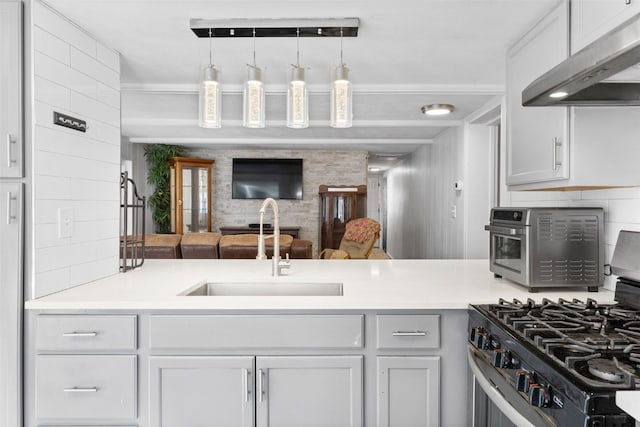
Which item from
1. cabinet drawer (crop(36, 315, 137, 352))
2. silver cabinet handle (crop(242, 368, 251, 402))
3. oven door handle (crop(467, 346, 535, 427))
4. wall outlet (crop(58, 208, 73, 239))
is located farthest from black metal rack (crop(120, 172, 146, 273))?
oven door handle (crop(467, 346, 535, 427))

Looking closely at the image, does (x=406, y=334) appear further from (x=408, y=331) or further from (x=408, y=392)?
(x=408, y=392)

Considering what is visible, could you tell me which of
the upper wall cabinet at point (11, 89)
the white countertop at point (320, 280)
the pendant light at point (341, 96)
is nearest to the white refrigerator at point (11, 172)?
the upper wall cabinet at point (11, 89)

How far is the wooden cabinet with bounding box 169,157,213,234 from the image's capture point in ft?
24.8

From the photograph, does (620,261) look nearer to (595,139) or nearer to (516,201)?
(595,139)

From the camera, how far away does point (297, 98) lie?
1.86 m

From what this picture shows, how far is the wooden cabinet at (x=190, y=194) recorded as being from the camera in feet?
24.8

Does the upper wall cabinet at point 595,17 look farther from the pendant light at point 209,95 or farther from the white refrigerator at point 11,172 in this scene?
the white refrigerator at point 11,172

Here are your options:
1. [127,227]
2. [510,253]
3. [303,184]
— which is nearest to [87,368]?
[127,227]

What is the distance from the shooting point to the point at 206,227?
8023 millimetres

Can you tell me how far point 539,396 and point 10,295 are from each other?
1981 millimetres

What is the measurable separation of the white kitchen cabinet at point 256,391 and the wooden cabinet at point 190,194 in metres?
6.13

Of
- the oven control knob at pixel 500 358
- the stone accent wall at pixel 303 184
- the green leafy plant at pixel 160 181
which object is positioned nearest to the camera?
the oven control knob at pixel 500 358

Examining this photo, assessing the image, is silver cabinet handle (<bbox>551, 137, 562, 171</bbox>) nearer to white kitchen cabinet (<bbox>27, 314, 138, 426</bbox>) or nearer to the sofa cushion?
white kitchen cabinet (<bbox>27, 314, 138, 426</bbox>)

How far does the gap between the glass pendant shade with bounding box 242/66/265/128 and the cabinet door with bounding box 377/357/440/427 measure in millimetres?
1154
